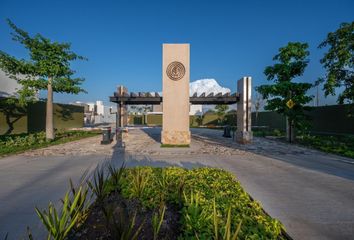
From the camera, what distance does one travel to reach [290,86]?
1425cm

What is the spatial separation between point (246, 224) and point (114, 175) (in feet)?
9.24

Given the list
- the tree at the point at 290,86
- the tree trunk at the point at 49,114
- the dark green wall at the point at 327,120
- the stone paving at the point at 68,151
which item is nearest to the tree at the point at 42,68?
the tree trunk at the point at 49,114

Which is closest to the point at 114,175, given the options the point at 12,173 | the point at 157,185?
the point at 157,185

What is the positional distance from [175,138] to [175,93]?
2.92 metres

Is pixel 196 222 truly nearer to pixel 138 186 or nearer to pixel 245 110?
pixel 138 186

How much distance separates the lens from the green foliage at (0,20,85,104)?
520 inches

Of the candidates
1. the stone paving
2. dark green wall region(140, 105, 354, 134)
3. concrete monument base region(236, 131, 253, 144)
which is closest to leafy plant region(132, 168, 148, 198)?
the stone paving

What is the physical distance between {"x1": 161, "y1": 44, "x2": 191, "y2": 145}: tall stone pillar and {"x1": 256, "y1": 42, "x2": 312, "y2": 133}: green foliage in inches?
235

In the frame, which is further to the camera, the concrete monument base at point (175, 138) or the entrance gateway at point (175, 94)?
the concrete monument base at point (175, 138)

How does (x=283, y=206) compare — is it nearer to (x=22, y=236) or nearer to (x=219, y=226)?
(x=219, y=226)

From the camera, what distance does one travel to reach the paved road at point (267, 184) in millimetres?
3648

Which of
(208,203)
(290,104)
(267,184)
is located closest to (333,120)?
(290,104)

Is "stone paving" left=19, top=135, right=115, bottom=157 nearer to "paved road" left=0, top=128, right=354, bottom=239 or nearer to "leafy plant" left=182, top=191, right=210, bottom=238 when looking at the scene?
"paved road" left=0, top=128, right=354, bottom=239

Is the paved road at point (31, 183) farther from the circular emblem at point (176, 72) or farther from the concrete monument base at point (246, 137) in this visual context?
the concrete monument base at point (246, 137)
